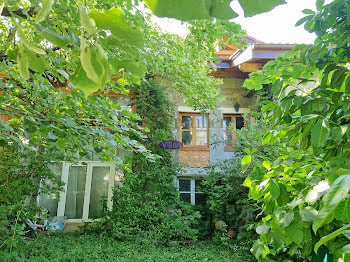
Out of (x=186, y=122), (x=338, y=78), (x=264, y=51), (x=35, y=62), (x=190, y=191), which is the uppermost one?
(x=264, y=51)

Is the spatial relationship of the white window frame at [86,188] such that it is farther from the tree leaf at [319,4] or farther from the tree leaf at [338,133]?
the tree leaf at [338,133]

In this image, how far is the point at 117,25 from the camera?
1.46 feet

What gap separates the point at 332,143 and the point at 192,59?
4.66 meters

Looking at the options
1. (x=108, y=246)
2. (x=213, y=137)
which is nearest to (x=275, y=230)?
(x=108, y=246)

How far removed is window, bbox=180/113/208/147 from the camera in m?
9.07

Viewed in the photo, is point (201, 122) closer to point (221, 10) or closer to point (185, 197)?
point (185, 197)

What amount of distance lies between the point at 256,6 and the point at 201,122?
8.86m

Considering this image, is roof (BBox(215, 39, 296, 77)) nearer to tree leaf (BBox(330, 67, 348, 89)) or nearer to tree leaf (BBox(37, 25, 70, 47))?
tree leaf (BBox(330, 67, 348, 89))

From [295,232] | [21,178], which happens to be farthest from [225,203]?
[295,232]

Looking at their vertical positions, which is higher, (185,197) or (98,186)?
(98,186)

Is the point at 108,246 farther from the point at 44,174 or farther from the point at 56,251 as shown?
the point at 44,174

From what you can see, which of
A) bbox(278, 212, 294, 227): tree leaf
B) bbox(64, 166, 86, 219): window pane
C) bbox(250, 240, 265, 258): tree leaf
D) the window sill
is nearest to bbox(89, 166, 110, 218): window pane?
bbox(64, 166, 86, 219): window pane

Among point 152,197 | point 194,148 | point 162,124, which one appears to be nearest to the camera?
point 152,197

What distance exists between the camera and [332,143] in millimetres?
1543
